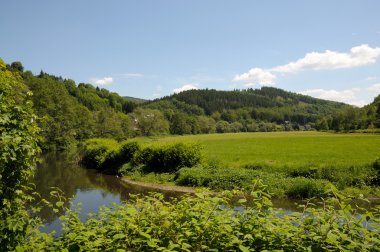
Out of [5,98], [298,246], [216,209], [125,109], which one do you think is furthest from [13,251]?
[125,109]

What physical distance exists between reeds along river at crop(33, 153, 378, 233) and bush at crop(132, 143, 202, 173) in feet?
13.5

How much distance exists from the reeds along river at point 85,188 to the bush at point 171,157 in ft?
13.5

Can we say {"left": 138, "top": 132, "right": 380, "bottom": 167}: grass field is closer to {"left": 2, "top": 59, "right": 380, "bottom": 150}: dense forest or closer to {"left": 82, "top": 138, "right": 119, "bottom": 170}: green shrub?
{"left": 82, "top": 138, "right": 119, "bottom": 170}: green shrub

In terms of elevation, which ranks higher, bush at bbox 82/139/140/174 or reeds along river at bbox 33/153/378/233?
bush at bbox 82/139/140/174

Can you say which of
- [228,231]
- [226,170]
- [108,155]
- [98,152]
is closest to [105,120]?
[98,152]

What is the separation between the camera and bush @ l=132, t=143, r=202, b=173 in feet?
108

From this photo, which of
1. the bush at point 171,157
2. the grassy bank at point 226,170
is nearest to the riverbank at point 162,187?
the grassy bank at point 226,170

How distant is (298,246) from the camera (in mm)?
3707

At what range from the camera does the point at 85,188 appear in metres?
29.5

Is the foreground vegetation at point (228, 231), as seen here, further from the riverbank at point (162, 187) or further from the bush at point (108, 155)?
the bush at point (108, 155)

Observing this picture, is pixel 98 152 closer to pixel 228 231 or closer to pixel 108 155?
pixel 108 155

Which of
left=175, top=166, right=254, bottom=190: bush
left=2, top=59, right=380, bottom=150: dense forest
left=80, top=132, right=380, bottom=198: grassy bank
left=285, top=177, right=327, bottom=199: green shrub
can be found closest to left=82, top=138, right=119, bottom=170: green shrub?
left=80, top=132, right=380, bottom=198: grassy bank

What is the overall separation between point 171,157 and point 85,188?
9.36m

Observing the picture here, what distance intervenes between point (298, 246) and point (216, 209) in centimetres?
111
